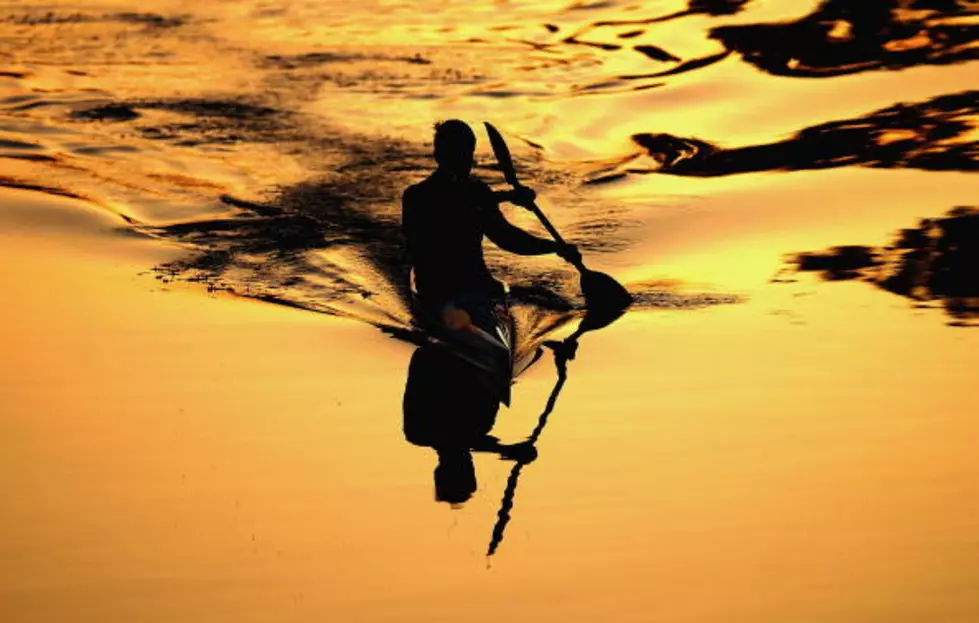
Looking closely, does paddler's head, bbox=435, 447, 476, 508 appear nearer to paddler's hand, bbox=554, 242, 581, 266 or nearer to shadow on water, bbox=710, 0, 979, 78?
paddler's hand, bbox=554, 242, 581, 266

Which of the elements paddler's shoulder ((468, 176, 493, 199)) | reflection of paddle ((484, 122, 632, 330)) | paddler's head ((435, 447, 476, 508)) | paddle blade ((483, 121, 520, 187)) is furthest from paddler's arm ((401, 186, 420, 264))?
paddler's head ((435, 447, 476, 508))

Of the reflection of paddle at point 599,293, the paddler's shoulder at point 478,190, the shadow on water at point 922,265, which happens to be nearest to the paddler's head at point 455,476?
the paddler's shoulder at point 478,190

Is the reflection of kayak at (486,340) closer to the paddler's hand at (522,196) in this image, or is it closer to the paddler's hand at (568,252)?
the paddler's hand at (522,196)

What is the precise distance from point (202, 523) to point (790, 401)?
3.79 m

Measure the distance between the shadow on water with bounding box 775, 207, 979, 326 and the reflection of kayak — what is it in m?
2.98

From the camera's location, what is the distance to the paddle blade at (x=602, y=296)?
13.3 meters

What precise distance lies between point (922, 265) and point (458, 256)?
3975mm

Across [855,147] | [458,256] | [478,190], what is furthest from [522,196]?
[855,147]

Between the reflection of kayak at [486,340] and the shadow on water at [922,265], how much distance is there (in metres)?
2.98

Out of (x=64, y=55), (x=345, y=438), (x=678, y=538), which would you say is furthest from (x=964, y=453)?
(x=64, y=55)

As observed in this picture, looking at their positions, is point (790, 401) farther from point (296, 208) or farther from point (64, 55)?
point (64, 55)

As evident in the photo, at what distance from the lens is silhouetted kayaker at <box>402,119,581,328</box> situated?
11.8m

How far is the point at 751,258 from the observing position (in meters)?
14.6

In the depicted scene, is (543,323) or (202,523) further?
(543,323)
